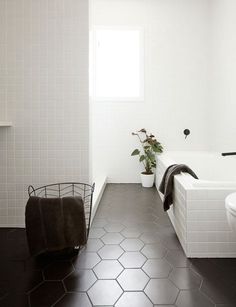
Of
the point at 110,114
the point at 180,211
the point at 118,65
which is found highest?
the point at 118,65

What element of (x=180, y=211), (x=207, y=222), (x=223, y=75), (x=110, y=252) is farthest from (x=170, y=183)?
(x=223, y=75)

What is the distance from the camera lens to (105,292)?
4.50ft

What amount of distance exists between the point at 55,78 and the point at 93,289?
65.7 inches

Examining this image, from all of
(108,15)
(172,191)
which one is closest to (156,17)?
(108,15)

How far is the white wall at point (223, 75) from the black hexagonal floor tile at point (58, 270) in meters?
2.25

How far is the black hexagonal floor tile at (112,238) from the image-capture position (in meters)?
1.98

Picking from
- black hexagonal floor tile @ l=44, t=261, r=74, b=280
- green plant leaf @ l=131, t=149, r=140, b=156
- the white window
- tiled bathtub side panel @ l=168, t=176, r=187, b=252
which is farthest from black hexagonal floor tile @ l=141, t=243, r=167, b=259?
the white window

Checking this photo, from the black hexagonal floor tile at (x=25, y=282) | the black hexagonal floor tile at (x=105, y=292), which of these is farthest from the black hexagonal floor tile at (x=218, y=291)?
the black hexagonal floor tile at (x=25, y=282)

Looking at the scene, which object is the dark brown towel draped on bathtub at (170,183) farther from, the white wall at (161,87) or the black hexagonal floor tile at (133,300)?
the white wall at (161,87)

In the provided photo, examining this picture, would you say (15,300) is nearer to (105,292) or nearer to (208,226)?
(105,292)

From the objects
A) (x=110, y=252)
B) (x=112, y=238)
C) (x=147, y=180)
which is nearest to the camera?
(x=110, y=252)

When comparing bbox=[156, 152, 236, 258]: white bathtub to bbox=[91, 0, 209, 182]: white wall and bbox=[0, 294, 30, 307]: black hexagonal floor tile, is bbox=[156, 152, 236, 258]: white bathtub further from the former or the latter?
bbox=[91, 0, 209, 182]: white wall

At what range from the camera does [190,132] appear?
3.86 meters

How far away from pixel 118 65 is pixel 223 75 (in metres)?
1.58
